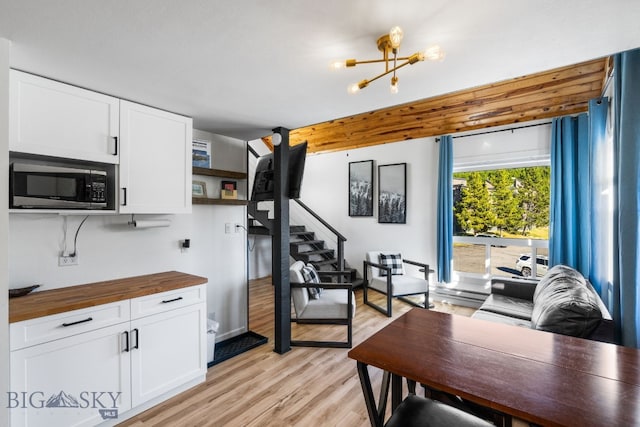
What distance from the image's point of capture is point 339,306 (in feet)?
10.3

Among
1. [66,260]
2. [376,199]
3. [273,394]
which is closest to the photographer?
[66,260]

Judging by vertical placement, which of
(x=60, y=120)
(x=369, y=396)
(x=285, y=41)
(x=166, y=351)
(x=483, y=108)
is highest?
(x=483, y=108)

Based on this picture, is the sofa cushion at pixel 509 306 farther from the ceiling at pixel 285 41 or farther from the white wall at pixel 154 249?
the white wall at pixel 154 249

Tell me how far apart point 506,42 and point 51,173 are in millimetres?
2797

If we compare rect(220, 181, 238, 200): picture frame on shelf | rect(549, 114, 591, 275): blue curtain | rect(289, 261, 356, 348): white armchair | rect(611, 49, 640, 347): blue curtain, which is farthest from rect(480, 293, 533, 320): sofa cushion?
rect(220, 181, 238, 200): picture frame on shelf

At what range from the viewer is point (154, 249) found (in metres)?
2.63

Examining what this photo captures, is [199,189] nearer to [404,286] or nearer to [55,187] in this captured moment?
[55,187]

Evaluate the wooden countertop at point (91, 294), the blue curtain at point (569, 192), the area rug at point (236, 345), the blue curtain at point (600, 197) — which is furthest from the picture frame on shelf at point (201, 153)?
the blue curtain at point (569, 192)

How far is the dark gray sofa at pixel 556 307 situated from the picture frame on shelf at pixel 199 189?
3.04 metres

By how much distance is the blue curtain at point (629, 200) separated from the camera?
1680mm

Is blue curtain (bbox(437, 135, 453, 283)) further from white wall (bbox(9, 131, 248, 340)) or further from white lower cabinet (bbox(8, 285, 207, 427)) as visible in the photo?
white lower cabinet (bbox(8, 285, 207, 427))

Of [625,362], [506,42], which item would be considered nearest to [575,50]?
[506,42]

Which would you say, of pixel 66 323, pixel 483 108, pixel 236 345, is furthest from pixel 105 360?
pixel 483 108

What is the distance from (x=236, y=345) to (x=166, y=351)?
103 centimetres
